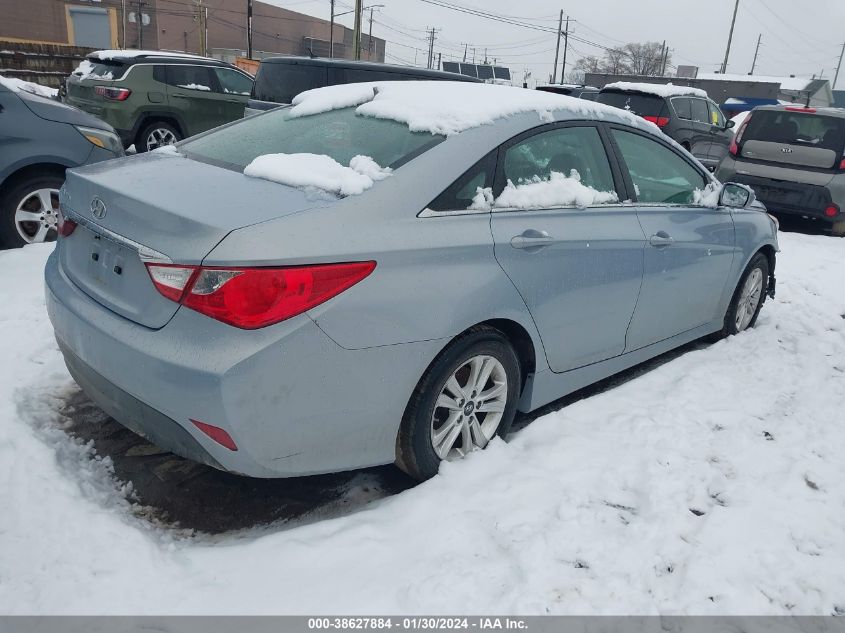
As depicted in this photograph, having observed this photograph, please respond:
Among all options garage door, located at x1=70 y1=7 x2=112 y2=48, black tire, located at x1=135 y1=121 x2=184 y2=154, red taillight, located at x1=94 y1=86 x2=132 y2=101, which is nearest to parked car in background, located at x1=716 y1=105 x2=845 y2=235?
black tire, located at x1=135 y1=121 x2=184 y2=154

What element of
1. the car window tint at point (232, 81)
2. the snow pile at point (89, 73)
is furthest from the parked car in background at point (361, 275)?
the car window tint at point (232, 81)

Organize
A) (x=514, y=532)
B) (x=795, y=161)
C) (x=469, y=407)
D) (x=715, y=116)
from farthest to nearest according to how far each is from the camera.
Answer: (x=715, y=116) → (x=795, y=161) → (x=469, y=407) → (x=514, y=532)

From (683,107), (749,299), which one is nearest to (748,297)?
(749,299)

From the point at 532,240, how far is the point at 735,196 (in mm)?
2152

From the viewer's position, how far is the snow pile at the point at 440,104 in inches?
117

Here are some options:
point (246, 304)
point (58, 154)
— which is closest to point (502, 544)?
point (246, 304)

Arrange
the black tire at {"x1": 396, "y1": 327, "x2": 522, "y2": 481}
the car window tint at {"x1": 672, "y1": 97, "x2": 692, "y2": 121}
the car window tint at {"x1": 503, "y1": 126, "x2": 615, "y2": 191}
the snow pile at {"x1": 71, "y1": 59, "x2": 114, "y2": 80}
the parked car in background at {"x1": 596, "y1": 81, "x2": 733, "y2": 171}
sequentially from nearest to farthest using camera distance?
the black tire at {"x1": 396, "y1": 327, "x2": 522, "y2": 481}, the car window tint at {"x1": 503, "y1": 126, "x2": 615, "y2": 191}, the snow pile at {"x1": 71, "y1": 59, "x2": 114, "y2": 80}, the parked car in background at {"x1": 596, "y1": 81, "x2": 733, "y2": 171}, the car window tint at {"x1": 672, "y1": 97, "x2": 692, "y2": 121}

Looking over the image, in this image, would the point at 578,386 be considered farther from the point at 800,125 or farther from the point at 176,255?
the point at 800,125

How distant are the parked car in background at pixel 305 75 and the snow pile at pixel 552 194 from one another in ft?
18.3

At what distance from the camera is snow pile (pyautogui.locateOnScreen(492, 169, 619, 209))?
2.98 metres

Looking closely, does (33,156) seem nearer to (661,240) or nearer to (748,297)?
(661,240)

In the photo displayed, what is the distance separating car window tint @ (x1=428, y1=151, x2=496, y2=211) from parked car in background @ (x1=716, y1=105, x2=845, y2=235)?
298 inches

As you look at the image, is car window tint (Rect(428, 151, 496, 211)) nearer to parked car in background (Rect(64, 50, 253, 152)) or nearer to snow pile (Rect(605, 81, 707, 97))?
parked car in background (Rect(64, 50, 253, 152))

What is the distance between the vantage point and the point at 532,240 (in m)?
2.96
